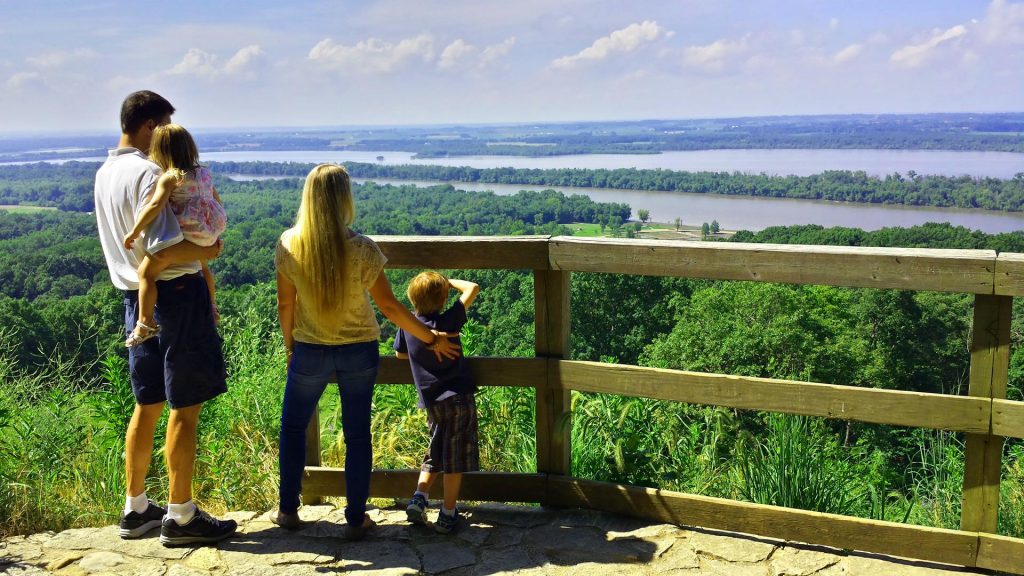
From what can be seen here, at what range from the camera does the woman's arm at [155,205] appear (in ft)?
10.4

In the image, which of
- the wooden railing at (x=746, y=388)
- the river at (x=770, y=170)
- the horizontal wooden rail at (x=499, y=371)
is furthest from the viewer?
the river at (x=770, y=170)

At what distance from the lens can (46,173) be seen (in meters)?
71.6

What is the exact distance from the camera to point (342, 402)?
3404 mm

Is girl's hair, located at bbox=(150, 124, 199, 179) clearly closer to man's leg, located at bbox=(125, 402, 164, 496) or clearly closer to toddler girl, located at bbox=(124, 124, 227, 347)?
toddler girl, located at bbox=(124, 124, 227, 347)

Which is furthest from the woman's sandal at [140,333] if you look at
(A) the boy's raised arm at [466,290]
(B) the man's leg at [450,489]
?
(B) the man's leg at [450,489]

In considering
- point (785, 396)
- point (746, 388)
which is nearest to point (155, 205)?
point (746, 388)

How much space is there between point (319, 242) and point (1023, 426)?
258 centimetres

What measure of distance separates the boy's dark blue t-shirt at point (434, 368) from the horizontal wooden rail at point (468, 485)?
0.48 m

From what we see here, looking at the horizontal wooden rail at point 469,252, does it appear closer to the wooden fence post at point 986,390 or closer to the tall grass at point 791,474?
the tall grass at point 791,474

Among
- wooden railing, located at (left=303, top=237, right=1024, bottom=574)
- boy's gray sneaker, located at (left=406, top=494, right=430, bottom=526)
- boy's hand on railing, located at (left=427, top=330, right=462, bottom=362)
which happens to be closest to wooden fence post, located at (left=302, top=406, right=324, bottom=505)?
wooden railing, located at (left=303, top=237, right=1024, bottom=574)

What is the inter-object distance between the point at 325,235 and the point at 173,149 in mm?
698

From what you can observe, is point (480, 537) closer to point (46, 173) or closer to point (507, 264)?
point (507, 264)

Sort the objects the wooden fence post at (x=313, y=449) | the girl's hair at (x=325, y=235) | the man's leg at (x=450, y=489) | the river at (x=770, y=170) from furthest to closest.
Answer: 1. the river at (x=770, y=170)
2. the wooden fence post at (x=313, y=449)
3. the man's leg at (x=450, y=489)
4. the girl's hair at (x=325, y=235)

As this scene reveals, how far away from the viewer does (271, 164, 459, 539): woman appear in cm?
314
